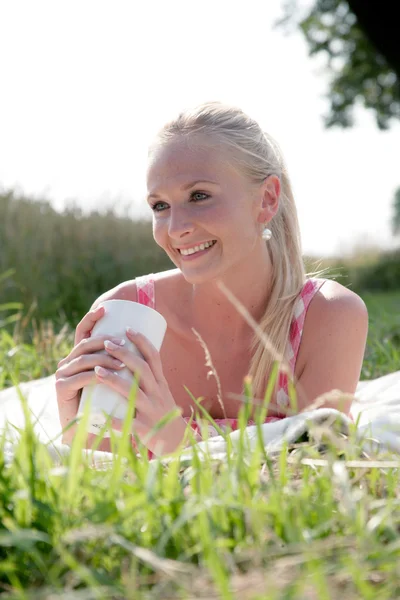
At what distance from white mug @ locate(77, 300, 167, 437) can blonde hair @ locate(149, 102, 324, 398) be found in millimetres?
842

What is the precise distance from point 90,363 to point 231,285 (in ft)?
3.59

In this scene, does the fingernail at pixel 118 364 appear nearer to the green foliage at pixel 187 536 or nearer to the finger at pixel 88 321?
the finger at pixel 88 321

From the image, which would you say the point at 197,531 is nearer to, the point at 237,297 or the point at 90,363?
the point at 90,363

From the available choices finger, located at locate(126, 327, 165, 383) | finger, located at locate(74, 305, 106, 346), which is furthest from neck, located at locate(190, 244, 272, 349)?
finger, located at locate(126, 327, 165, 383)

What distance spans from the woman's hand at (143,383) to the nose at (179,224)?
67cm

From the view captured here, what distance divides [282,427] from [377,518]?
831 millimetres

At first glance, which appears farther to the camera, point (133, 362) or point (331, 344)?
point (331, 344)

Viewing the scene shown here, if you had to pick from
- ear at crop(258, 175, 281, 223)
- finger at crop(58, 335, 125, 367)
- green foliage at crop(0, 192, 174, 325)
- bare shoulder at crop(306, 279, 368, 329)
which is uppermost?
ear at crop(258, 175, 281, 223)

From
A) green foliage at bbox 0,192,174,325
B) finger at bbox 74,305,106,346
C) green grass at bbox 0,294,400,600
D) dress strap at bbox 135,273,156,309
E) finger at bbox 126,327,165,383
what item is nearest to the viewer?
green grass at bbox 0,294,400,600

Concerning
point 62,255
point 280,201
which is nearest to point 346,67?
point 62,255

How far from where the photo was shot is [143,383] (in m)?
2.07

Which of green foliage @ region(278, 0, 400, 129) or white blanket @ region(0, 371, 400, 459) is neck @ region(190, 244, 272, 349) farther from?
green foliage @ region(278, 0, 400, 129)

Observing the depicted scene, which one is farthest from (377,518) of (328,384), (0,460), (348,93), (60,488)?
(348,93)

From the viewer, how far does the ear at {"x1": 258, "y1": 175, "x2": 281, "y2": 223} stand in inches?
117
